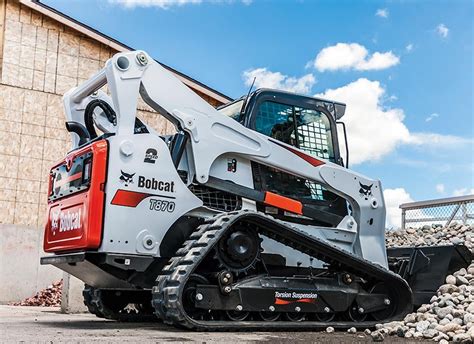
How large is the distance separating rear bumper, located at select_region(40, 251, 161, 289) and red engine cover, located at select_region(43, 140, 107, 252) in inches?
4.9

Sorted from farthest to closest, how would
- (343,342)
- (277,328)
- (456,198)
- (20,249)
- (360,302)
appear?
(20,249)
(456,198)
(360,302)
(277,328)
(343,342)

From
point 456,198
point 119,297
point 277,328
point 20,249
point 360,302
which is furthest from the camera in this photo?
point 20,249

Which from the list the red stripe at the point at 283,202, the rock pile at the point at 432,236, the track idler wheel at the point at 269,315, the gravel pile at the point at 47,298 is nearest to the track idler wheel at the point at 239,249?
the track idler wheel at the point at 269,315

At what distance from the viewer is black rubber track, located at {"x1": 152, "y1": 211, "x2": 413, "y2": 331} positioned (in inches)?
253

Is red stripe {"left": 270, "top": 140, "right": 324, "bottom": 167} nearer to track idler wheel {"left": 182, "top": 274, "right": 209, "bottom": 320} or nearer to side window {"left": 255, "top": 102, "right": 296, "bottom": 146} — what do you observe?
side window {"left": 255, "top": 102, "right": 296, "bottom": 146}

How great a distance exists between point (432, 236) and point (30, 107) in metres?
9.66

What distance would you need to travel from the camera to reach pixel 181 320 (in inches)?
250

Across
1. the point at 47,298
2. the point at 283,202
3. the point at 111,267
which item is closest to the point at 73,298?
the point at 47,298

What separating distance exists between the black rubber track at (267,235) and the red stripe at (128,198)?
67 cm

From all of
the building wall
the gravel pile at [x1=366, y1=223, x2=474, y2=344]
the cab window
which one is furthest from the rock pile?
the building wall

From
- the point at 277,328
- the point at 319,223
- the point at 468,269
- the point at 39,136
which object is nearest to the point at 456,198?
the point at 468,269

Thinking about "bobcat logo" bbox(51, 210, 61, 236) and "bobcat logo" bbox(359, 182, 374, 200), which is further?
"bobcat logo" bbox(359, 182, 374, 200)

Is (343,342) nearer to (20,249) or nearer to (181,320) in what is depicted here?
(181,320)

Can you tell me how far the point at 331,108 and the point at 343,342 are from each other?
3531mm
